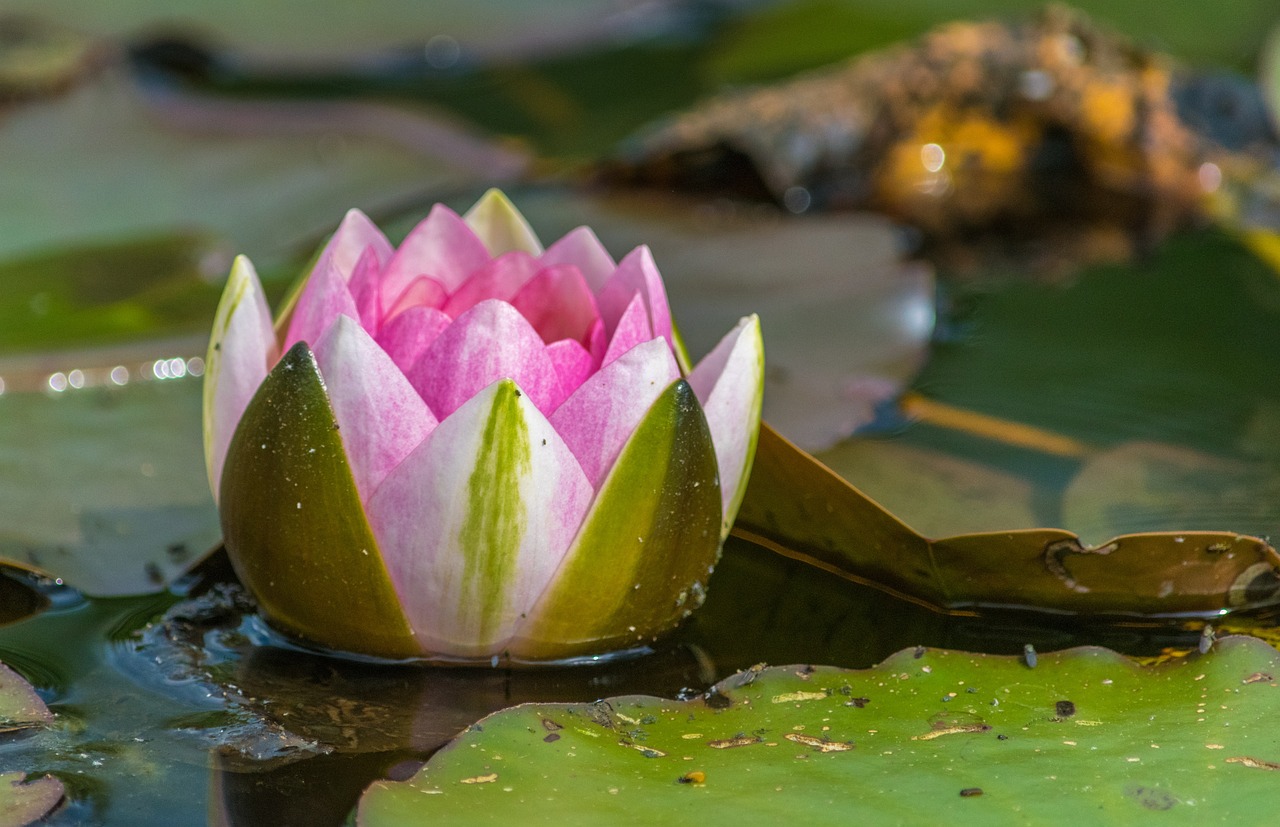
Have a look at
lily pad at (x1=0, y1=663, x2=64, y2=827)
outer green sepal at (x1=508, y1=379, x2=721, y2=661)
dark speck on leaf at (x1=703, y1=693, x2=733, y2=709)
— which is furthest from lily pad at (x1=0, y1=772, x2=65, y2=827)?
dark speck on leaf at (x1=703, y1=693, x2=733, y2=709)

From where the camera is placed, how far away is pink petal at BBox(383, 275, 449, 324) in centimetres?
97

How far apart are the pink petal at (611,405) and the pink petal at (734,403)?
0.07m

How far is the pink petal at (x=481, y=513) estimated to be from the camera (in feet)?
2.68

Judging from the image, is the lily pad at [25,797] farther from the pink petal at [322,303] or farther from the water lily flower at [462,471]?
the pink petal at [322,303]

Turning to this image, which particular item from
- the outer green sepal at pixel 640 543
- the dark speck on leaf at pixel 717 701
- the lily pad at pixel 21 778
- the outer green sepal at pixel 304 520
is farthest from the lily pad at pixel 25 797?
the dark speck on leaf at pixel 717 701

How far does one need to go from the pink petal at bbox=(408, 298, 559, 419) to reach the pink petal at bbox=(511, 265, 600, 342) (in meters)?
0.11

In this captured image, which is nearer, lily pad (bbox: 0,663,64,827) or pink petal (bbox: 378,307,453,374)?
lily pad (bbox: 0,663,64,827)

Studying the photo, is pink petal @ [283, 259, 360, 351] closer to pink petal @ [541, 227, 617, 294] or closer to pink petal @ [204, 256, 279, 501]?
pink petal @ [204, 256, 279, 501]

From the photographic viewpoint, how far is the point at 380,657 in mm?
929

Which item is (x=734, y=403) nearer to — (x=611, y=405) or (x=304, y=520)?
(x=611, y=405)

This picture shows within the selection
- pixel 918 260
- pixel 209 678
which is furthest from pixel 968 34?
pixel 209 678

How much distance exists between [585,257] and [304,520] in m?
0.35

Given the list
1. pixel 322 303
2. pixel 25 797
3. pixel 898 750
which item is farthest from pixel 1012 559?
pixel 25 797

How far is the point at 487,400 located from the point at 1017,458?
669 mm
